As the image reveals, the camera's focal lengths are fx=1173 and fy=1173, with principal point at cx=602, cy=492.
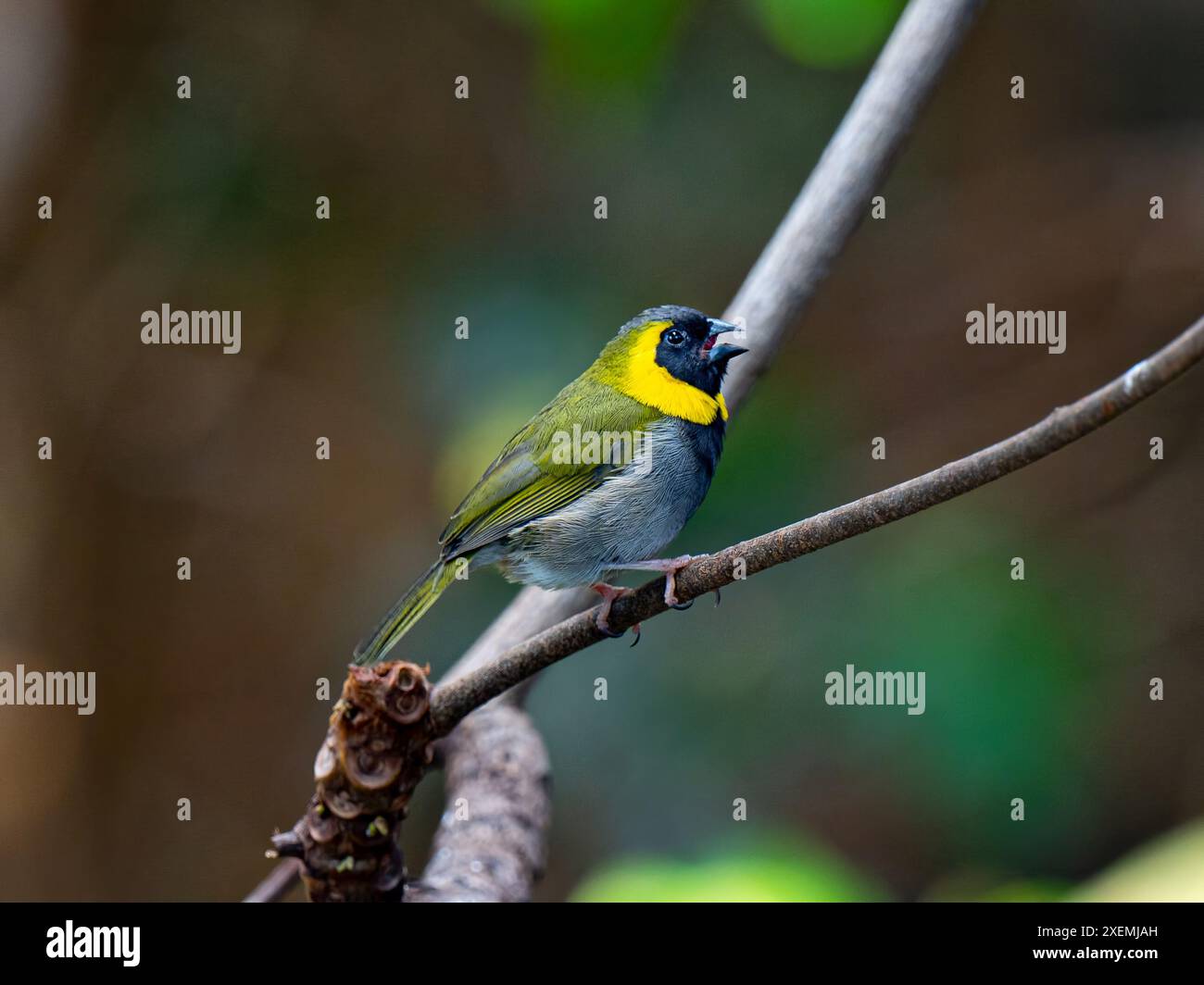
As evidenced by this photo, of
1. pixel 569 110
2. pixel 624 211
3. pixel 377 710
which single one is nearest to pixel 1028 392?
pixel 624 211

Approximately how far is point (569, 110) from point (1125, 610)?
2.77 m

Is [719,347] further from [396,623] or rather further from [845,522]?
[845,522]

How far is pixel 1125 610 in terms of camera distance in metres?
4.40

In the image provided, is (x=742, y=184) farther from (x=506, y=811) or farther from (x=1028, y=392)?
(x=506, y=811)

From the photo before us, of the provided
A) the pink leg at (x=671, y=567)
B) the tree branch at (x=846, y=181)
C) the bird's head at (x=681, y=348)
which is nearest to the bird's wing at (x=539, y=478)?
the bird's head at (x=681, y=348)

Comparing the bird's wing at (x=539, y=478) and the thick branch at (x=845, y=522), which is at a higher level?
the bird's wing at (x=539, y=478)

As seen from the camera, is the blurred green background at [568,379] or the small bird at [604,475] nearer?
the small bird at [604,475]

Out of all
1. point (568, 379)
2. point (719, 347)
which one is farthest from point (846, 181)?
point (568, 379)

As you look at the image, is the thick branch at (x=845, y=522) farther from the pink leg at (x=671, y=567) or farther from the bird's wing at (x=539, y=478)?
the bird's wing at (x=539, y=478)

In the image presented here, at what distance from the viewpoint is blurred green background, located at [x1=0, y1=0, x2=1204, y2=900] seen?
13.2 ft

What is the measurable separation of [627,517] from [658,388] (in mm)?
428

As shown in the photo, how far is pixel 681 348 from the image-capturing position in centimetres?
328

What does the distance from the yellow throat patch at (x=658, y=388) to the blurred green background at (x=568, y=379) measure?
59 centimetres

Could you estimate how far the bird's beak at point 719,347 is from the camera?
10.4ft
